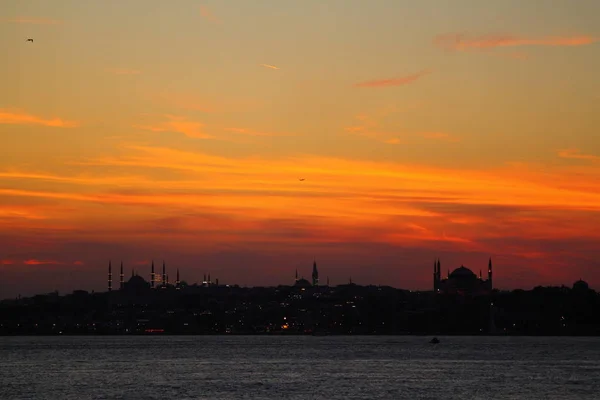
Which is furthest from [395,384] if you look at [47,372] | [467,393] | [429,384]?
[47,372]

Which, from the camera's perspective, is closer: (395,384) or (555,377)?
(395,384)

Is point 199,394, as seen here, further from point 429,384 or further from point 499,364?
point 499,364

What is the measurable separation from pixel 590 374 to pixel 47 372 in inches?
1971

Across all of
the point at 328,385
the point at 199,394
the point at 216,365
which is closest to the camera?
the point at 199,394

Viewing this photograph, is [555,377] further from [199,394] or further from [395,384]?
[199,394]

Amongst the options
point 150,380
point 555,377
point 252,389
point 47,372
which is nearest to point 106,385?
point 150,380

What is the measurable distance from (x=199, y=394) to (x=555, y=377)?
3507 cm

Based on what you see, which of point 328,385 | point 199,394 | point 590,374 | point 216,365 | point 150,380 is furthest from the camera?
point 216,365

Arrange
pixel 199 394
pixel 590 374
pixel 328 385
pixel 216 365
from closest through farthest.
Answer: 1. pixel 199 394
2. pixel 328 385
3. pixel 590 374
4. pixel 216 365

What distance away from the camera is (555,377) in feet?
317

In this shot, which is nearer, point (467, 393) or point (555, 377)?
point (467, 393)

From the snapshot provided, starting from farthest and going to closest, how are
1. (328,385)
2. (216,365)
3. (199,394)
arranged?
(216,365) → (328,385) → (199,394)

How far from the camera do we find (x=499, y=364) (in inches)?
4761

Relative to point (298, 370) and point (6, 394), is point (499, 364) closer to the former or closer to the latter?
point (298, 370)
